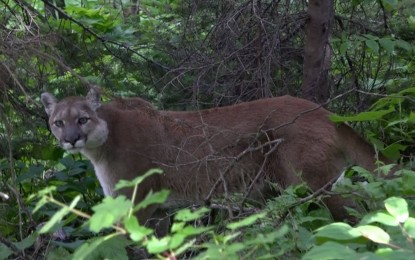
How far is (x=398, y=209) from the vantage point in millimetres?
2955

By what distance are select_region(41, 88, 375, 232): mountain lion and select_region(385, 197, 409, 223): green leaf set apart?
8.99ft

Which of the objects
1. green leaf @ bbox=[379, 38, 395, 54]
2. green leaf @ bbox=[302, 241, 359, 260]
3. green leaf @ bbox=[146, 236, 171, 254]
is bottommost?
green leaf @ bbox=[379, 38, 395, 54]

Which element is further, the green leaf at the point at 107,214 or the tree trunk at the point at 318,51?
the tree trunk at the point at 318,51

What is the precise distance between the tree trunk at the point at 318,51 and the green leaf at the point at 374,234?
4.44 meters

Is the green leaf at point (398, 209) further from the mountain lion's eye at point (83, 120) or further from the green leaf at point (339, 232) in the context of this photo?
the mountain lion's eye at point (83, 120)

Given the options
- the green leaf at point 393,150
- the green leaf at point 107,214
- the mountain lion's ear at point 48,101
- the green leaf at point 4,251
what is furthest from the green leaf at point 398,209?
the mountain lion's ear at point 48,101

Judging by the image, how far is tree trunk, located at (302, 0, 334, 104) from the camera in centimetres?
716

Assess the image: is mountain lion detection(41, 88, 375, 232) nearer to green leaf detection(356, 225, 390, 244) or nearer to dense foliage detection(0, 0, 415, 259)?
dense foliage detection(0, 0, 415, 259)

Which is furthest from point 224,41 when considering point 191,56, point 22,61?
point 22,61

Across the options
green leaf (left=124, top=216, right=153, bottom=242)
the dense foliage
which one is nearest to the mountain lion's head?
the dense foliage

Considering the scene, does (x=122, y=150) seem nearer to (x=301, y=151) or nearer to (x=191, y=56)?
(x=191, y=56)

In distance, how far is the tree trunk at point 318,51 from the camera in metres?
7.16

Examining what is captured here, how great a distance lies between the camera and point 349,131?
6301 millimetres

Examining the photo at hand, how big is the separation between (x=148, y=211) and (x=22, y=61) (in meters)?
2.05
